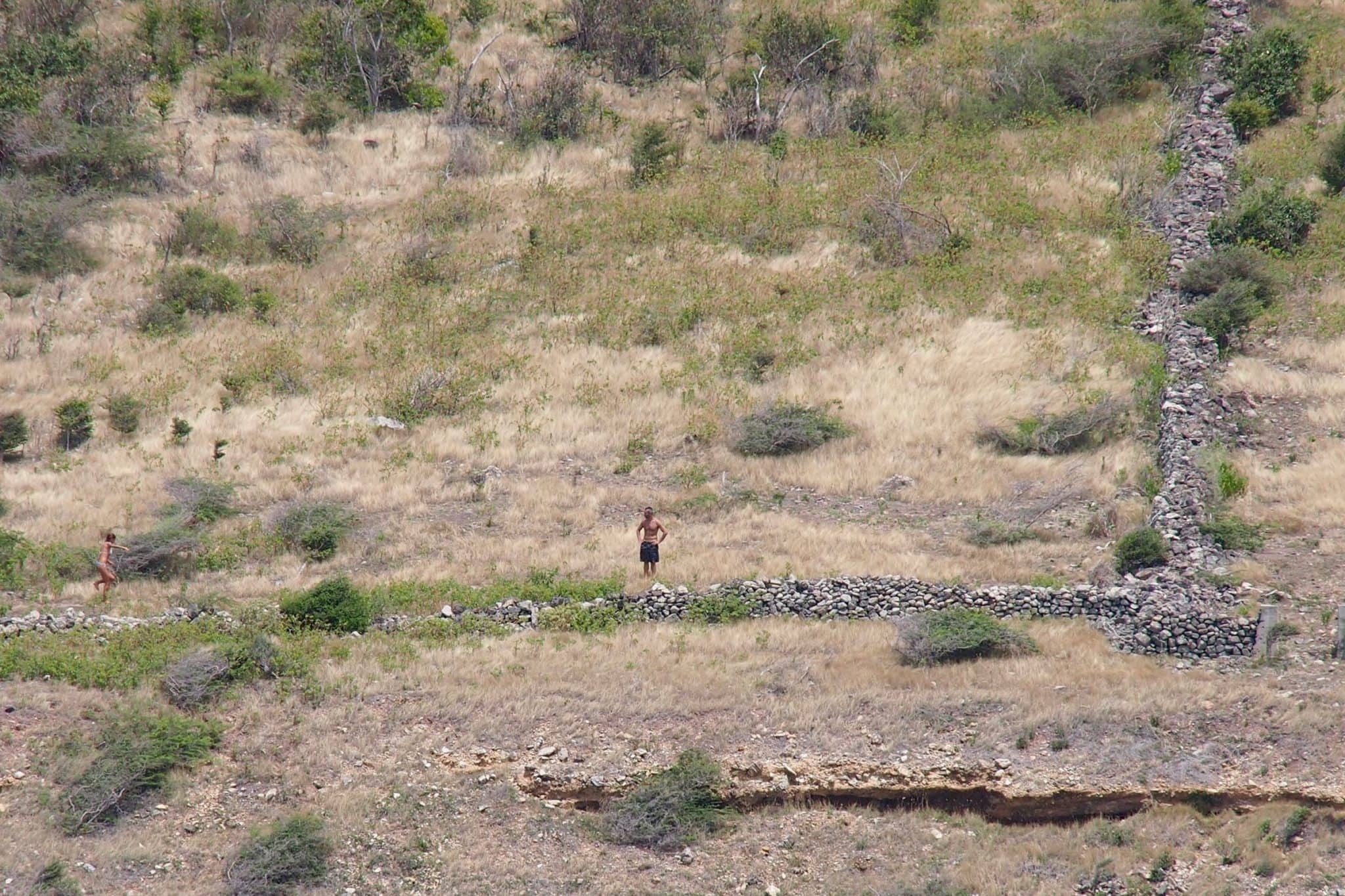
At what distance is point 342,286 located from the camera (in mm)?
29641

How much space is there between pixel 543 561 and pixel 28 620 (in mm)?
7205

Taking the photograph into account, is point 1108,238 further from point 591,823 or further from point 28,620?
point 28,620

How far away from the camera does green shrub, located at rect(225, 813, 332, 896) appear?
1349 cm

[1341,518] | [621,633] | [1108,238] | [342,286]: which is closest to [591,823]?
[621,633]

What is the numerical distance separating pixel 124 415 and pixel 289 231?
25.6 feet

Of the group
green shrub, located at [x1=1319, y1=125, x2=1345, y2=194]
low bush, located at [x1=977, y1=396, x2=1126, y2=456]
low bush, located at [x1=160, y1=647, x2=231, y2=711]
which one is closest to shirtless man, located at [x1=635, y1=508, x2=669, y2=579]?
low bush, located at [x1=160, y1=647, x2=231, y2=711]

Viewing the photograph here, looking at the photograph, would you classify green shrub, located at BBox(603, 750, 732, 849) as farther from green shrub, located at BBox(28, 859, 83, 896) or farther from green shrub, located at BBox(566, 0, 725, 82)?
green shrub, located at BBox(566, 0, 725, 82)

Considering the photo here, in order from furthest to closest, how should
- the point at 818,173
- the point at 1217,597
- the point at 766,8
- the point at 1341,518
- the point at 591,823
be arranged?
the point at 766,8 < the point at 818,173 < the point at 1341,518 < the point at 1217,597 < the point at 591,823

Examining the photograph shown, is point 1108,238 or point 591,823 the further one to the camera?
point 1108,238

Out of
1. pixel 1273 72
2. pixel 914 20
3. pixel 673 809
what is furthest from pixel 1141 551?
pixel 914 20

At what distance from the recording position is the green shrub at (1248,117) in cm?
3238

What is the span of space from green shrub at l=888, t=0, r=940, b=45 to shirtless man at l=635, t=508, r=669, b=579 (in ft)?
81.4

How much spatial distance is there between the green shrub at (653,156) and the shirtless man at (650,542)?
1593cm

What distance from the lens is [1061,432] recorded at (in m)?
23.1
